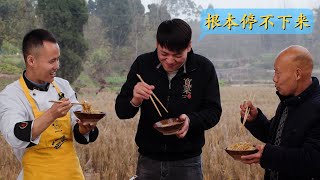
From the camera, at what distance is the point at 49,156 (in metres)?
2.58

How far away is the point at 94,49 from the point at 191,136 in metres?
24.1

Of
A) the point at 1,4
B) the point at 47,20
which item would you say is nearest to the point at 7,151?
the point at 47,20

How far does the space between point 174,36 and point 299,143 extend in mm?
937

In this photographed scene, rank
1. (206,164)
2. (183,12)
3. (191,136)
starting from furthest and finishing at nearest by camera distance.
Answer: (183,12)
(206,164)
(191,136)

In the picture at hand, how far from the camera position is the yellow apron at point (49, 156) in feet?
8.39

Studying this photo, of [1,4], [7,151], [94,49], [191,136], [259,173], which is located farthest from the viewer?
[94,49]

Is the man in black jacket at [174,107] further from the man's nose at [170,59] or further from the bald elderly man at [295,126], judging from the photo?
the bald elderly man at [295,126]

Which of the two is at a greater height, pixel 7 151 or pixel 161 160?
pixel 161 160

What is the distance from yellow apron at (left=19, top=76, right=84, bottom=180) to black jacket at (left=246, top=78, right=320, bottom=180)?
118cm

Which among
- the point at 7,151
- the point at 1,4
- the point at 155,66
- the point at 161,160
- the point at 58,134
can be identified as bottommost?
the point at 7,151

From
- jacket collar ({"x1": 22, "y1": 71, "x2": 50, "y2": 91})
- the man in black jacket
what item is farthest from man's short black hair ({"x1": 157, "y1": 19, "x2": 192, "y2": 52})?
jacket collar ({"x1": 22, "y1": 71, "x2": 50, "y2": 91})

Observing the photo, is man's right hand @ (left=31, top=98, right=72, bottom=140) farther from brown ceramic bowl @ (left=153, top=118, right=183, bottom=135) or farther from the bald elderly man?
the bald elderly man

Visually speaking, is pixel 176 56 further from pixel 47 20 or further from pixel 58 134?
pixel 47 20

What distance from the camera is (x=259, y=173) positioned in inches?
194
